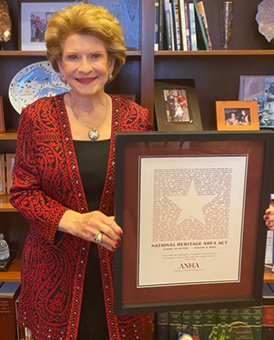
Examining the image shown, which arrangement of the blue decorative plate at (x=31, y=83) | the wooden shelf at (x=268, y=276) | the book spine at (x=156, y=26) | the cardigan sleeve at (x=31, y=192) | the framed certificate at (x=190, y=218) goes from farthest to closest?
the blue decorative plate at (x=31, y=83) → the wooden shelf at (x=268, y=276) → the book spine at (x=156, y=26) → the cardigan sleeve at (x=31, y=192) → the framed certificate at (x=190, y=218)

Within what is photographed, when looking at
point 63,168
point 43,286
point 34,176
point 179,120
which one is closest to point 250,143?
point 63,168

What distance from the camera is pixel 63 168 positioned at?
132 centimetres

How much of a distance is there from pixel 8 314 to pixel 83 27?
5.40 ft

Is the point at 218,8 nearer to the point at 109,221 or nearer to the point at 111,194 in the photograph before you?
the point at 111,194

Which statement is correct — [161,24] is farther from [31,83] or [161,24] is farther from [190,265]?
[190,265]

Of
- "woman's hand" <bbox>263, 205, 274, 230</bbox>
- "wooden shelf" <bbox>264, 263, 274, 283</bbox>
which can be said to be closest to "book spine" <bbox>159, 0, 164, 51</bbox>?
"woman's hand" <bbox>263, 205, 274, 230</bbox>

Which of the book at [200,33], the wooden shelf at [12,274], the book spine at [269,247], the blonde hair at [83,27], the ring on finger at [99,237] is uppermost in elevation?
the book at [200,33]

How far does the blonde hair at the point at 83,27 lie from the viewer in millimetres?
1290

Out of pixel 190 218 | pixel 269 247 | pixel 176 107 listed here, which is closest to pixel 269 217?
pixel 190 218

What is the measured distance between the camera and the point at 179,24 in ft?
6.60

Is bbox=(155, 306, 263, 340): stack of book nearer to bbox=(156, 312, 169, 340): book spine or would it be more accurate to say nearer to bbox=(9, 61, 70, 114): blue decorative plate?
bbox=(156, 312, 169, 340): book spine

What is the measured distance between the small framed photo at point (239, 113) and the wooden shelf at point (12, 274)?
1.32 meters

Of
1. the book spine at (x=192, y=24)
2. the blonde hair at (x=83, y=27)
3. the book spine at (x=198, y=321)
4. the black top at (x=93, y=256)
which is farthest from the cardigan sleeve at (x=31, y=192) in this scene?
the book spine at (x=198, y=321)

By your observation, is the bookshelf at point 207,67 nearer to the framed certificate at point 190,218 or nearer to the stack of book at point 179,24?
the stack of book at point 179,24
